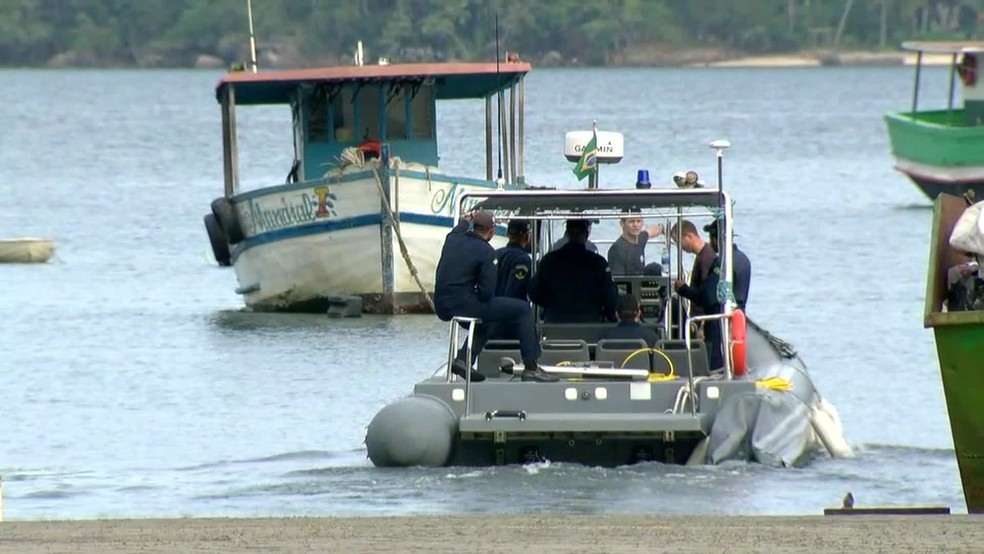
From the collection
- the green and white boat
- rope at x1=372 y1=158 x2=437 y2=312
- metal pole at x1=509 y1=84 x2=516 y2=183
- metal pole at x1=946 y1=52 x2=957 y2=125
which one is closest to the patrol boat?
rope at x1=372 y1=158 x2=437 y2=312

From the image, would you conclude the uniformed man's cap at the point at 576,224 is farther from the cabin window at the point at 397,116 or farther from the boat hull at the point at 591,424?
the cabin window at the point at 397,116

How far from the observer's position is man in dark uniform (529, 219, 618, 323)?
51.8 ft

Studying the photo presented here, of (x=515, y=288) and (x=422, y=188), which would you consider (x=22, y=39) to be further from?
(x=515, y=288)

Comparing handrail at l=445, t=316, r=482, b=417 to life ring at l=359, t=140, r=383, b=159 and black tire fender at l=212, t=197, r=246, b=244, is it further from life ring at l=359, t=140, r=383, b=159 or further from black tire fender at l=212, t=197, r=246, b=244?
black tire fender at l=212, t=197, r=246, b=244

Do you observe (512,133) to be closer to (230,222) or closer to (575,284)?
(230,222)

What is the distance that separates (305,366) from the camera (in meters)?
22.8

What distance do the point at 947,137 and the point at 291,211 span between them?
62.7ft

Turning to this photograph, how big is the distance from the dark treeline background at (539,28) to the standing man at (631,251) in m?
109

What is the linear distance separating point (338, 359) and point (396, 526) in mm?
12147

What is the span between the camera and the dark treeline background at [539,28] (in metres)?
130

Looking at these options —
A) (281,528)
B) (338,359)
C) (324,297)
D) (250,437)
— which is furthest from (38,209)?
(281,528)

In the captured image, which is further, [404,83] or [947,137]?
[947,137]

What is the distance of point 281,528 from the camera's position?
10930mm

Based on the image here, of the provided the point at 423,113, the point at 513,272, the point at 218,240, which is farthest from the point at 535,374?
the point at 218,240
